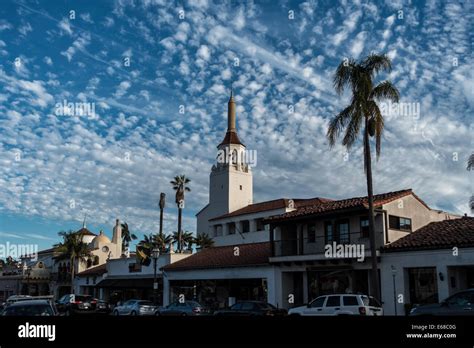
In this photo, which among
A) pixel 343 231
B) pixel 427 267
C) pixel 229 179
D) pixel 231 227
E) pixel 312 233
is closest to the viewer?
pixel 427 267

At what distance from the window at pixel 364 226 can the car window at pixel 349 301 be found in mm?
8893

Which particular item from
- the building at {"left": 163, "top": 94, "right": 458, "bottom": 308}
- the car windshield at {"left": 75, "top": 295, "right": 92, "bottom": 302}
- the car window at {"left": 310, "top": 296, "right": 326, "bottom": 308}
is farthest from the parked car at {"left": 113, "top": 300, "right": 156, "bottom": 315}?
the car window at {"left": 310, "top": 296, "right": 326, "bottom": 308}

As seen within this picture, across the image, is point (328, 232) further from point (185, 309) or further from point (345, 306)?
point (345, 306)

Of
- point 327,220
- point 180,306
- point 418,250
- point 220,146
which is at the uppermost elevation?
point 220,146

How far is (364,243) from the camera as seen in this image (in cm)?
2853

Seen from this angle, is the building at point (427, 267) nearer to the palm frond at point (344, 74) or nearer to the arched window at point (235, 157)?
the palm frond at point (344, 74)

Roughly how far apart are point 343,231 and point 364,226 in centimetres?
149

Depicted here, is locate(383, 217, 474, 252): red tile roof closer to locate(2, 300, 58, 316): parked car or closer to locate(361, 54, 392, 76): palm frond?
locate(361, 54, 392, 76): palm frond

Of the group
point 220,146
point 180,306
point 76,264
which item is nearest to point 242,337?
point 180,306

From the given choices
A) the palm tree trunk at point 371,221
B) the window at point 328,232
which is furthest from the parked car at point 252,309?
the window at point 328,232

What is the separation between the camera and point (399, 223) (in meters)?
30.0

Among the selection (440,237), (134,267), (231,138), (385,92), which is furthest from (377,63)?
(231,138)

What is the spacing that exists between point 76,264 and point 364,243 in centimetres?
4161

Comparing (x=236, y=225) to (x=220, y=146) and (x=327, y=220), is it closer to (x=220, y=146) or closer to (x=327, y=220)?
(x=220, y=146)
